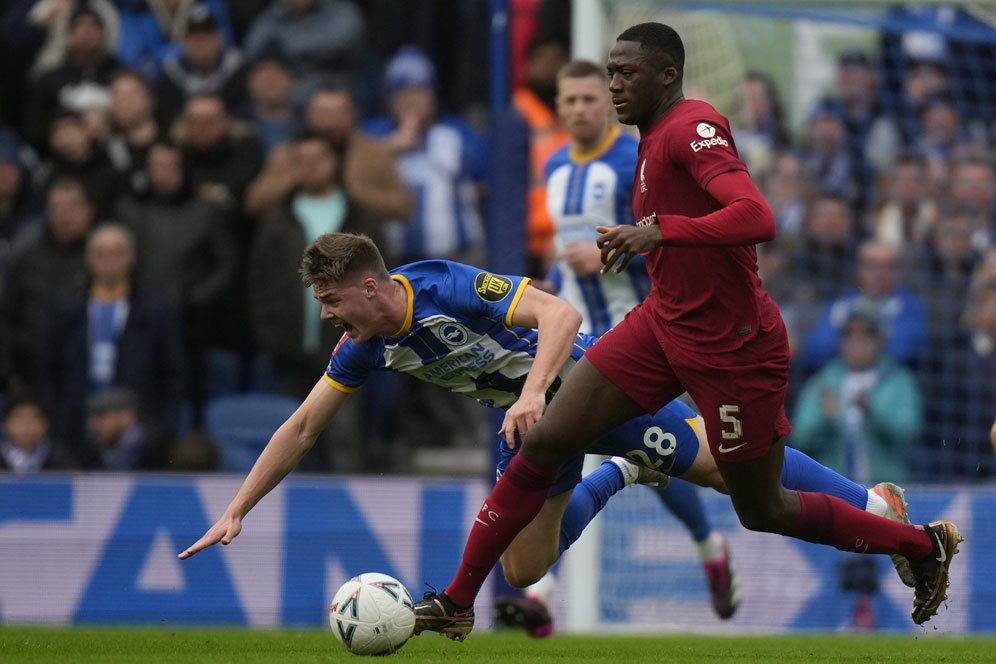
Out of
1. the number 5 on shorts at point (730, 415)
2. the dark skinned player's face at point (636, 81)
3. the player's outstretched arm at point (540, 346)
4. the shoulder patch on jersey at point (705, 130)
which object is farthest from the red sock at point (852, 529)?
the dark skinned player's face at point (636, 81)

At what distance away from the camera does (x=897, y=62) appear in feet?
37.0

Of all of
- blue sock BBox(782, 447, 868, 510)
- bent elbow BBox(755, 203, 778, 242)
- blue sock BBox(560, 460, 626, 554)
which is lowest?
blue sock BBox(560, 460, 626, 554)

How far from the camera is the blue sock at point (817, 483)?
6590mm

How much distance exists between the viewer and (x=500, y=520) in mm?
6039

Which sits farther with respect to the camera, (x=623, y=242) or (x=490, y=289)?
(x=490, y=289)

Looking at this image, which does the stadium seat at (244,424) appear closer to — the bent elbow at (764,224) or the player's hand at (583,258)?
the player's hand at (583,258)

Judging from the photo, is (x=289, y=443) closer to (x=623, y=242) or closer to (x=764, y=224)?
(x=623, y=242)

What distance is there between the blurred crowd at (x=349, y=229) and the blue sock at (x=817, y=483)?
12.6ft

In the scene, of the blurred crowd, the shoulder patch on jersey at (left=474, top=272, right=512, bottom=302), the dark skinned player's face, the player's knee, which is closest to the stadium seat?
the blurred crowd

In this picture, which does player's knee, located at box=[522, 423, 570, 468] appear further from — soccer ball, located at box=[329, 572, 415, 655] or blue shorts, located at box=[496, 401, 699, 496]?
soccer ball, located at box=[329, 572, 415, 655]

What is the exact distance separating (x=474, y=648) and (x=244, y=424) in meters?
4.49

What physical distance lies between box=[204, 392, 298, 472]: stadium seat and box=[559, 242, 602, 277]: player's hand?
11.8 feet

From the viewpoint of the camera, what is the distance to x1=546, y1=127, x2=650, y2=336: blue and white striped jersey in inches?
318

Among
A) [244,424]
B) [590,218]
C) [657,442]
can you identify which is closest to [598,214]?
[590,218]
